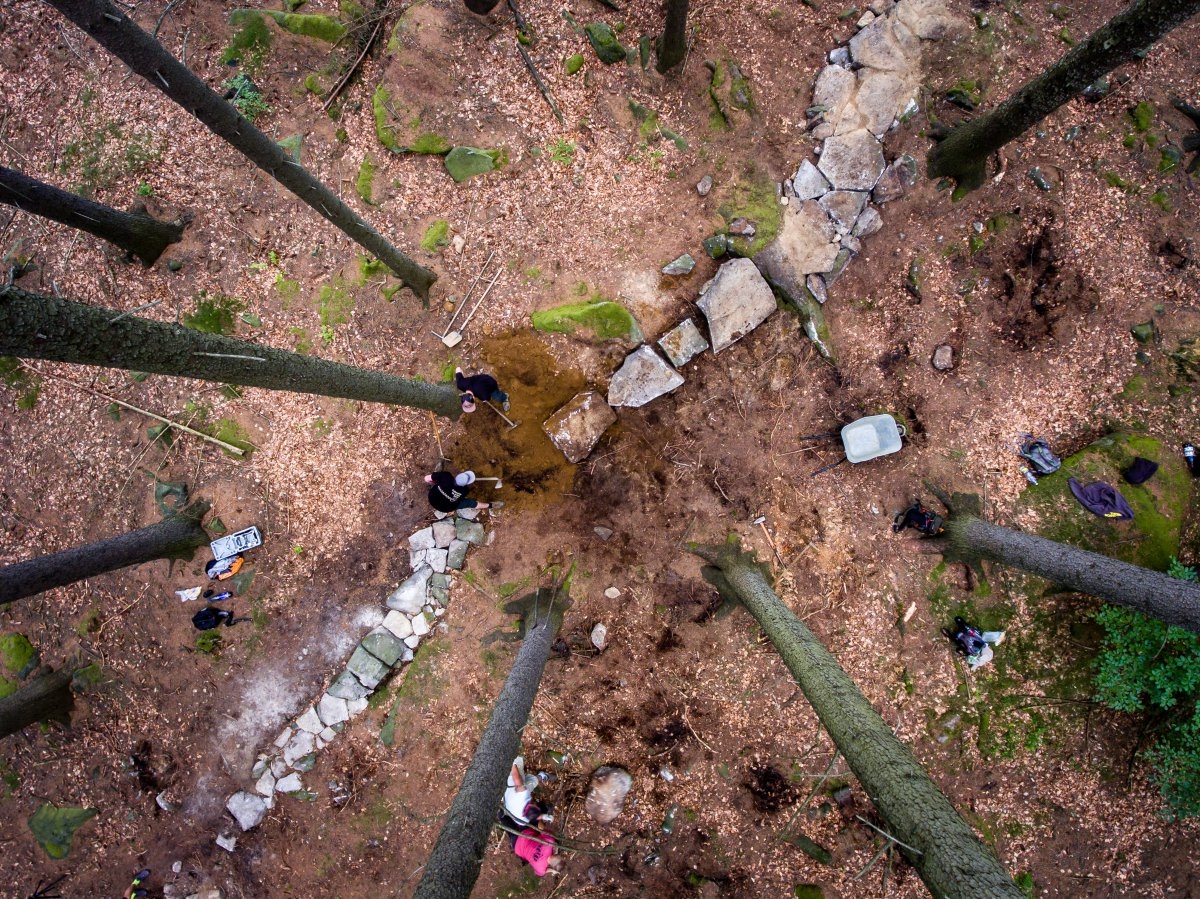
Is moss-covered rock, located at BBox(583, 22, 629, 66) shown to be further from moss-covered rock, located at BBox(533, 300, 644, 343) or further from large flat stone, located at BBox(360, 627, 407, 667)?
large flat stone, located at BBox(360, 627, 407, 667)

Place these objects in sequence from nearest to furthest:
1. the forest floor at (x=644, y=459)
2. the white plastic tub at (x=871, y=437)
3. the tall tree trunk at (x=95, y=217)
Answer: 1. the tall tree trunk at (x=95, y=217)
2. the white plastic tub at (x=871, y=437)
3. the forest floor at (x=644, y=459)

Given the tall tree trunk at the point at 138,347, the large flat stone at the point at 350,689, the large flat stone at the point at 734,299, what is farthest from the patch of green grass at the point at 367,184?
the large flat stone at the point at 350,689

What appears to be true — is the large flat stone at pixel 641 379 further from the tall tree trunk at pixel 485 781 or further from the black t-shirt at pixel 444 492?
the tall tree trunk at pixel 485 781

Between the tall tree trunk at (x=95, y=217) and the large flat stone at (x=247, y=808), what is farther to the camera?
the large flat stone at (x=247, y=808)

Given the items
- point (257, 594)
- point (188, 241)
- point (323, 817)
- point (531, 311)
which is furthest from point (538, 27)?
point (323, 817)

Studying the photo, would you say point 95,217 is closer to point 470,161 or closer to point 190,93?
point 190,93

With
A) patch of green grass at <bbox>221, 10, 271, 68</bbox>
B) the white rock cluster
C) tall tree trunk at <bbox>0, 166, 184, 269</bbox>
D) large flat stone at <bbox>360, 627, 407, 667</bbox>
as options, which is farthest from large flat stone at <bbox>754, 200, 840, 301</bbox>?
tall tree trunk at <bbox>0, 166, 184, 269</bbox>

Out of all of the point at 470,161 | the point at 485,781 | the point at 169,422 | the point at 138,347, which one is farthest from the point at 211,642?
the point at 470,161
